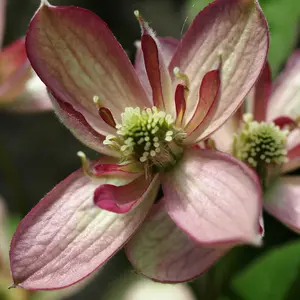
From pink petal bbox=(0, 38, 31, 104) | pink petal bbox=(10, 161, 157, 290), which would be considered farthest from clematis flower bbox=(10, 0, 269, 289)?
pink petal bbox=(0, 38, 31, 104)

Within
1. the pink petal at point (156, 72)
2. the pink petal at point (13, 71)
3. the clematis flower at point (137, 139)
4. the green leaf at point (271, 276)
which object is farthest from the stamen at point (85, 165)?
the green leaf at point (271, 276)

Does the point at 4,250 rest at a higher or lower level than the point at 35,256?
lower

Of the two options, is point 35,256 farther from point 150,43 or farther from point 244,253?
point 244,253

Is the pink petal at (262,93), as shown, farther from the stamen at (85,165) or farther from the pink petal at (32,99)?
the pink petal at (32,99)

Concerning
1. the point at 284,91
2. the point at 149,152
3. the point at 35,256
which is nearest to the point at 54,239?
the point at 35,256

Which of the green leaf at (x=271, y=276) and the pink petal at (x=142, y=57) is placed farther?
the green leaf at (x=271, y=276)

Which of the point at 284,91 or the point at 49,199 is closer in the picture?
the point at 49,199
